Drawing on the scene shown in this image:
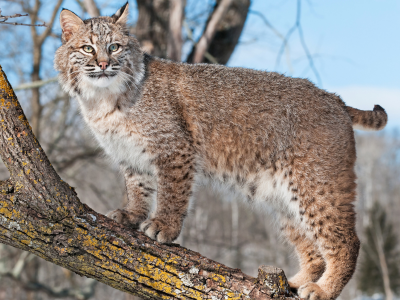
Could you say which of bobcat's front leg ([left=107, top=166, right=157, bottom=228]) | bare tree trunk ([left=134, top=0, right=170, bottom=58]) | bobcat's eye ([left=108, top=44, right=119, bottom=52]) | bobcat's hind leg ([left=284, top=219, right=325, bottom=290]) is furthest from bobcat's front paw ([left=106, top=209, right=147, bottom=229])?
bare tree trunk ([left=134, top=0, right=170, bottom=58])

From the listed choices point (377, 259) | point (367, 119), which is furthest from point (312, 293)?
point (377, 259)

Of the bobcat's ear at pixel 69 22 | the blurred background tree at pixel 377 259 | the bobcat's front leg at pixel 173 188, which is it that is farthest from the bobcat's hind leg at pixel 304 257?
the blurred background tree at pixel 377 259

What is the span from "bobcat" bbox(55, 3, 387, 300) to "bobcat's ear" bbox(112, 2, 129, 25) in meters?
0.01

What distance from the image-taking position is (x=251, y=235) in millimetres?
29953

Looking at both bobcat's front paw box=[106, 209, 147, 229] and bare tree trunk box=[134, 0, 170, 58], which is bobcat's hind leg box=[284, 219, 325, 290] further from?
bare tree trunk box=[134, 0, 170, 58]

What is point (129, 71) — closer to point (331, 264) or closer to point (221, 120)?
point (221, 120)

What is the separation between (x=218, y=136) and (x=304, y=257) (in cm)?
158

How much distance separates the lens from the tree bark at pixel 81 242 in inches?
109

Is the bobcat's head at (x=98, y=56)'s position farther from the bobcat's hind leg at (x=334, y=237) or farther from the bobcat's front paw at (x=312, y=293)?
the bobcat's front paw at (x=312, y=293)

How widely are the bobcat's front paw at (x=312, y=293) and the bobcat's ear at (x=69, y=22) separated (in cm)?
323

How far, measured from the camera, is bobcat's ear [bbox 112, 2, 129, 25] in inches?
162

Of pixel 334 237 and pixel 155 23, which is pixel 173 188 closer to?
pixel 334 237

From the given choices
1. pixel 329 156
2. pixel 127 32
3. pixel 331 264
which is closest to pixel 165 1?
pixel 127 32

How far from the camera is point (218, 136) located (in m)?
4.17
